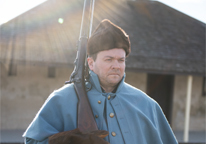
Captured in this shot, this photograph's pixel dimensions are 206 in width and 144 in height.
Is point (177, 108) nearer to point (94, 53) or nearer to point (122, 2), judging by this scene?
point (122, 2)

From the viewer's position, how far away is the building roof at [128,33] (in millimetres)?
7512

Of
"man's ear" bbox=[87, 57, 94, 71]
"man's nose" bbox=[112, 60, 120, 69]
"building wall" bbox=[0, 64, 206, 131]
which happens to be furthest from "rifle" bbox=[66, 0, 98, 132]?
"building wall" bbox=[0, 64, 206, 131]

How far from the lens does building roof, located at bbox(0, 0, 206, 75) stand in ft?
24.6

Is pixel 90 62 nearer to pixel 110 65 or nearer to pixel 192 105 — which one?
pixel 110 65

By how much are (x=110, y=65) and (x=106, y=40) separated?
8.4 inches

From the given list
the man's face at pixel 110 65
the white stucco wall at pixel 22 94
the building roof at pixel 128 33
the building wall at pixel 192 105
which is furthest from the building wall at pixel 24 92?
the man's face at pixel 110 65

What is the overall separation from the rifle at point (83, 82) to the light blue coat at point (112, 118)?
6 centimetres

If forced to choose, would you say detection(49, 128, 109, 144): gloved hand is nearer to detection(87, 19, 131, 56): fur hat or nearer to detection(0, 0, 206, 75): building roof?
detection(87, 19, 131, 56): fur hat

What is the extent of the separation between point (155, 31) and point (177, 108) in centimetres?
332

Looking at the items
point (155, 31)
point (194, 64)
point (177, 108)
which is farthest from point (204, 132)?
point (155, 31)

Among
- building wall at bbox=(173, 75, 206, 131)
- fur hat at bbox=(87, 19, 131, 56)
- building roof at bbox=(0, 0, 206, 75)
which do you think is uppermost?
building roof at bbox=(0, 0, 206, 75)

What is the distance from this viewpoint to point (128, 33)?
9.40 metres

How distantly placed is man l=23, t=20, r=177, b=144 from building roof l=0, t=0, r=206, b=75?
5376mm

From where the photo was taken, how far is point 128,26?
9.82 m
